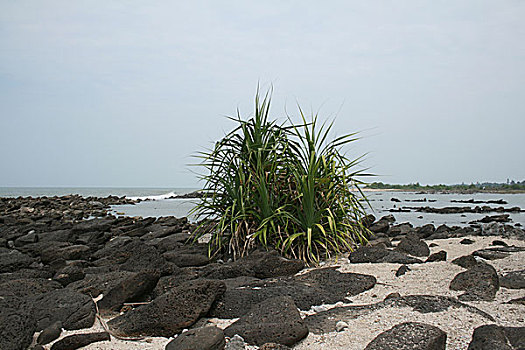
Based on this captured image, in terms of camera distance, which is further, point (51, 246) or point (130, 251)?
point (51, 246)

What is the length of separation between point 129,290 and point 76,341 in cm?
77

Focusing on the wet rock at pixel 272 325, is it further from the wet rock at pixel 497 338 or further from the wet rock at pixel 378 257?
the wet rock at pixel 378 257

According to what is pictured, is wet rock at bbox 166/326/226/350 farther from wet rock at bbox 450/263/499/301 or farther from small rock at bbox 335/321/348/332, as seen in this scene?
wet rock at bbox 450/263/499/301

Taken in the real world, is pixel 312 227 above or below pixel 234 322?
above

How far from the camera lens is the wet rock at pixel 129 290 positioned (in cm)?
297

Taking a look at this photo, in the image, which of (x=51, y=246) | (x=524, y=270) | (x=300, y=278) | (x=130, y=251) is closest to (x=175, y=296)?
(x=300, y=278)

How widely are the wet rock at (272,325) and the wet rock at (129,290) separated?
0.87 m

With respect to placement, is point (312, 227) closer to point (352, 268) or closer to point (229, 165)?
point (352, 268)

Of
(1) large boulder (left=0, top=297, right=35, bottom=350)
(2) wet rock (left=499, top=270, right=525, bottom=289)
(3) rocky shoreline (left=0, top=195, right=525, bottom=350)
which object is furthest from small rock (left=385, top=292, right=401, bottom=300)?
(1) large boulder (left=0, top=297, right=35, bottom=350)

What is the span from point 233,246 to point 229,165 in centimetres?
100

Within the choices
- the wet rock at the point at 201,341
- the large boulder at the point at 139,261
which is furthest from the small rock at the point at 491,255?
the wet rock at the point at 201,341

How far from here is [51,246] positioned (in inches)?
222

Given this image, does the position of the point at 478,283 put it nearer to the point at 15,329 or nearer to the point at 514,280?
the point at 514,280

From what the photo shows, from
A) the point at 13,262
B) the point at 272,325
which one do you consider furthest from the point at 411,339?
the point at 13,262
